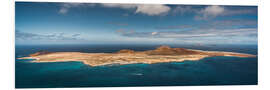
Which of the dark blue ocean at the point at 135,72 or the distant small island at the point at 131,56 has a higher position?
the distant small island at the point at 131,56

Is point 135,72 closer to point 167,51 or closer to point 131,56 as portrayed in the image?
point 131,56

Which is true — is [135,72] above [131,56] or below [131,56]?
below

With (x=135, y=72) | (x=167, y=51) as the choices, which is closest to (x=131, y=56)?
(x=135, y=72)

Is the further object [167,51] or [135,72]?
[167,51]
